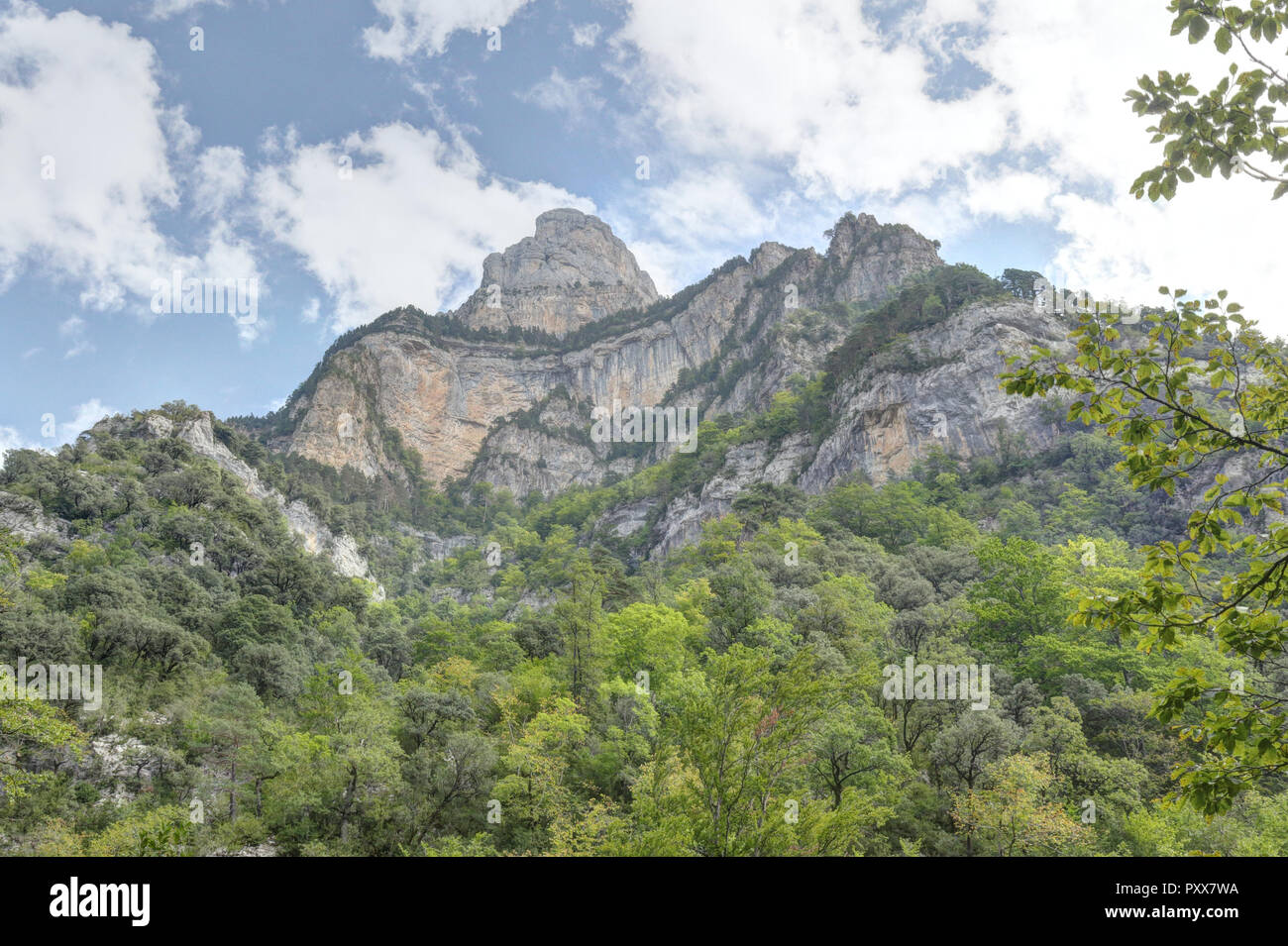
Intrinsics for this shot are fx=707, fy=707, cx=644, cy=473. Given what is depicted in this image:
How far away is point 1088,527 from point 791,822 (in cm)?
4649

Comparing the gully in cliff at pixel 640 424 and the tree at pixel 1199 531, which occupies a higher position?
the gully in cliff at pixel 640 424

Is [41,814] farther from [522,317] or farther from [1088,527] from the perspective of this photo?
[522,317]

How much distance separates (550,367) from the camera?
157 m

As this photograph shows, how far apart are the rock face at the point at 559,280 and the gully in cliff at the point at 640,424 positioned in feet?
93.3

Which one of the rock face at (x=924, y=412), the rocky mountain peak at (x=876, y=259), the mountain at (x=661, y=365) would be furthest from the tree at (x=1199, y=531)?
the rocky mountain peak at (x=876, y=259)

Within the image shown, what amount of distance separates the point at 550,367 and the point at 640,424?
1065 inches

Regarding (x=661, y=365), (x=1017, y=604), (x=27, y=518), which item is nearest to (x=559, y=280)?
(x=661, y=365)

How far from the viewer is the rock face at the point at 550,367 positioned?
126m

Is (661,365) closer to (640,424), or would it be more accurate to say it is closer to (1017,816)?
(640,424)

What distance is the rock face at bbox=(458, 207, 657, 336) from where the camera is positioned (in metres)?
168

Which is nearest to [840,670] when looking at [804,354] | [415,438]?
[804,354]

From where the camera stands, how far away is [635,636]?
104 ft

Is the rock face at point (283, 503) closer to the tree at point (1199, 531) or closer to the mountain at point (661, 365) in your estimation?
the mountain at point (661, 365)

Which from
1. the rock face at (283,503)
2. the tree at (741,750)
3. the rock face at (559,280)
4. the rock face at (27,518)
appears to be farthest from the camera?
the rock face at (559,280)
